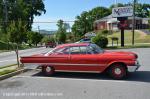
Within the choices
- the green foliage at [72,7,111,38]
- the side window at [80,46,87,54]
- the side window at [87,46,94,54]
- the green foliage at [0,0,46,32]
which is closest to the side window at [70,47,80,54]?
the side window at [80,46,87,54]

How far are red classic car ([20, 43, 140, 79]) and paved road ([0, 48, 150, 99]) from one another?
0.40m

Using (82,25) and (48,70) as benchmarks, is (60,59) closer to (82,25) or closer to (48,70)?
(48,70)

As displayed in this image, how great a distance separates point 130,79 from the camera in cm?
1163

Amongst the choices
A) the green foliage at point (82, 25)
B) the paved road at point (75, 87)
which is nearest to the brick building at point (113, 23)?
the green foliage at point (82, 25)

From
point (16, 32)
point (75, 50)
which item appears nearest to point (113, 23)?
point (16, 32)

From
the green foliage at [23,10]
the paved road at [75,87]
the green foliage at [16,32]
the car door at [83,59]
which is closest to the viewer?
the paved road at [75,87]

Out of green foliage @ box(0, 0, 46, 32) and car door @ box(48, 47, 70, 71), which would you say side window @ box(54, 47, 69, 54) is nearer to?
car door @ box(48, 47, 70, 71)

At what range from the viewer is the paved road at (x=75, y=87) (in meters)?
9.19

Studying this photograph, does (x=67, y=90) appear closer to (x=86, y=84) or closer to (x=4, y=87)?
(x=86, y=84)

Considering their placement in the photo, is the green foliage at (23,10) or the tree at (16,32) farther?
the green foliage at (23,10)

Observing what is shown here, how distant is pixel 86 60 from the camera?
12.0 metres

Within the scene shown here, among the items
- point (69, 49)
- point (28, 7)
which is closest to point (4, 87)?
point (69, 49)

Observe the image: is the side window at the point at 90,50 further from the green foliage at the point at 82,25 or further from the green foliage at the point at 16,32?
the green foliage at the point at 82,25

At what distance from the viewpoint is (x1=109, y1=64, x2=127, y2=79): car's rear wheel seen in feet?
38.2
